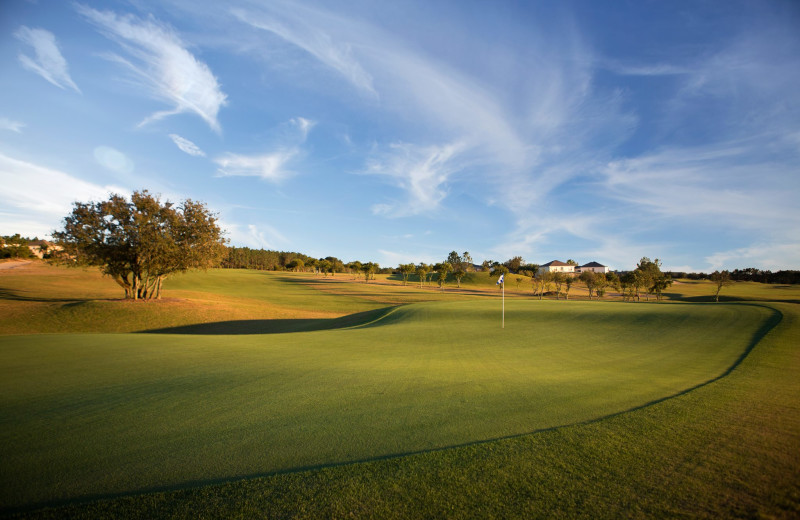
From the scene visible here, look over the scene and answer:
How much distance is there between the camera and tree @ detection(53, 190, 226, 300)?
101ft

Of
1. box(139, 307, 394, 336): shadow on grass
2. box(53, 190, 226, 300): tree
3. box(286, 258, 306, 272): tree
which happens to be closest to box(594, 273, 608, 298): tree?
box(139, 307, 394, 336): shadow on grass

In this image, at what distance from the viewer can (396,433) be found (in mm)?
5262

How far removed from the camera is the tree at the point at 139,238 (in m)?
30.7

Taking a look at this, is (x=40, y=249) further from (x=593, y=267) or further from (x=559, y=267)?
(x=593, y=267)

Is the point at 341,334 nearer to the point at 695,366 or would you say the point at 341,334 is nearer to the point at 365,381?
the point at 365,381

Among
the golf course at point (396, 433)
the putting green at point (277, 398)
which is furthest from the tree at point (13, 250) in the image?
the golf course at point (396, 433)

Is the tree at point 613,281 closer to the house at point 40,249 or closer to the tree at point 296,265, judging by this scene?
the house at point 40,249

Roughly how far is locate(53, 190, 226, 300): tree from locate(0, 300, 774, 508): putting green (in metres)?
17.7

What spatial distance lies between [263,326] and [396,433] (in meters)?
26.8

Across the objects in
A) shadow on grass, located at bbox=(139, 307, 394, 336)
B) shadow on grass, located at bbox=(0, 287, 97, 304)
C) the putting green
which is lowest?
shadow on grass, located at bbox=(139, 307, 394, 336)

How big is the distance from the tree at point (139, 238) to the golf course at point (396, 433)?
19809 millimetres

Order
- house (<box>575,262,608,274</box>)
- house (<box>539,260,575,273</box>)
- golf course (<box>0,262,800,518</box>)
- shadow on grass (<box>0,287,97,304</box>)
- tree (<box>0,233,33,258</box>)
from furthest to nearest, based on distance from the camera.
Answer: house (<box>539,260,575,273</box>) < house (<box>575,262,608,274</box>) < tree (<box>0,233,33,258</box>) < shadow on grass (<box>0,287,97,304</box>) < golf course (<box>0,262,800,518</box>)

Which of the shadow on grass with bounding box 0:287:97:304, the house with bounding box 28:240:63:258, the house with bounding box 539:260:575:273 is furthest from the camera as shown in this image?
the house with bounding box 539:260:575:273

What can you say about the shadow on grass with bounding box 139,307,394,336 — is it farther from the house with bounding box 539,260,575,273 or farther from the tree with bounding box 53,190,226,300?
the house with bounding box 539,260,575,273
